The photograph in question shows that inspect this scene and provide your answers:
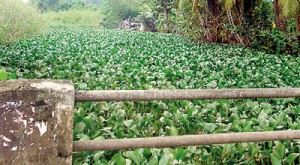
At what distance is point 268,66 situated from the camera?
Answer: 26.5ft

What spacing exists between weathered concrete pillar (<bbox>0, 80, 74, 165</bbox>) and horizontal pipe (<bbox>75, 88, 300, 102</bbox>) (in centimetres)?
10

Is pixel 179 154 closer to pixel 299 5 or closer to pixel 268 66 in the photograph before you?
pixel 268 66

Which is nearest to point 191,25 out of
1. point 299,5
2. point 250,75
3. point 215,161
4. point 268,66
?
point 299,5

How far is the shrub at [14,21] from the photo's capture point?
11539 millimetres

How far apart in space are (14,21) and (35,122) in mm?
11454

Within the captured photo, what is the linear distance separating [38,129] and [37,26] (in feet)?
44.2

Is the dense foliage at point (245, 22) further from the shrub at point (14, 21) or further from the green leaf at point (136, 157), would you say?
the green leaf at point (136, 157)

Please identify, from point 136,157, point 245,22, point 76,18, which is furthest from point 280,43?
point 76,18

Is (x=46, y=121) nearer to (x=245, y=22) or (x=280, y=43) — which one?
(x=280, y=43)

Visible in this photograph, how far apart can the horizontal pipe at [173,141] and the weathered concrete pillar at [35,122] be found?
9 cm

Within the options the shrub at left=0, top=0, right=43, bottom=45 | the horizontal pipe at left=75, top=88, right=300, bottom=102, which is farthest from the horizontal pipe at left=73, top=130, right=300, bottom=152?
the shrub at left=0, top=0, right=43, bottom=45

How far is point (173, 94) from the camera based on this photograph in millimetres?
1698

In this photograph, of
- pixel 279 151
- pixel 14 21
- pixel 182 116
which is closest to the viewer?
pixel 279 151

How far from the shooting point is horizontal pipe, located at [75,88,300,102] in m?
1.61
